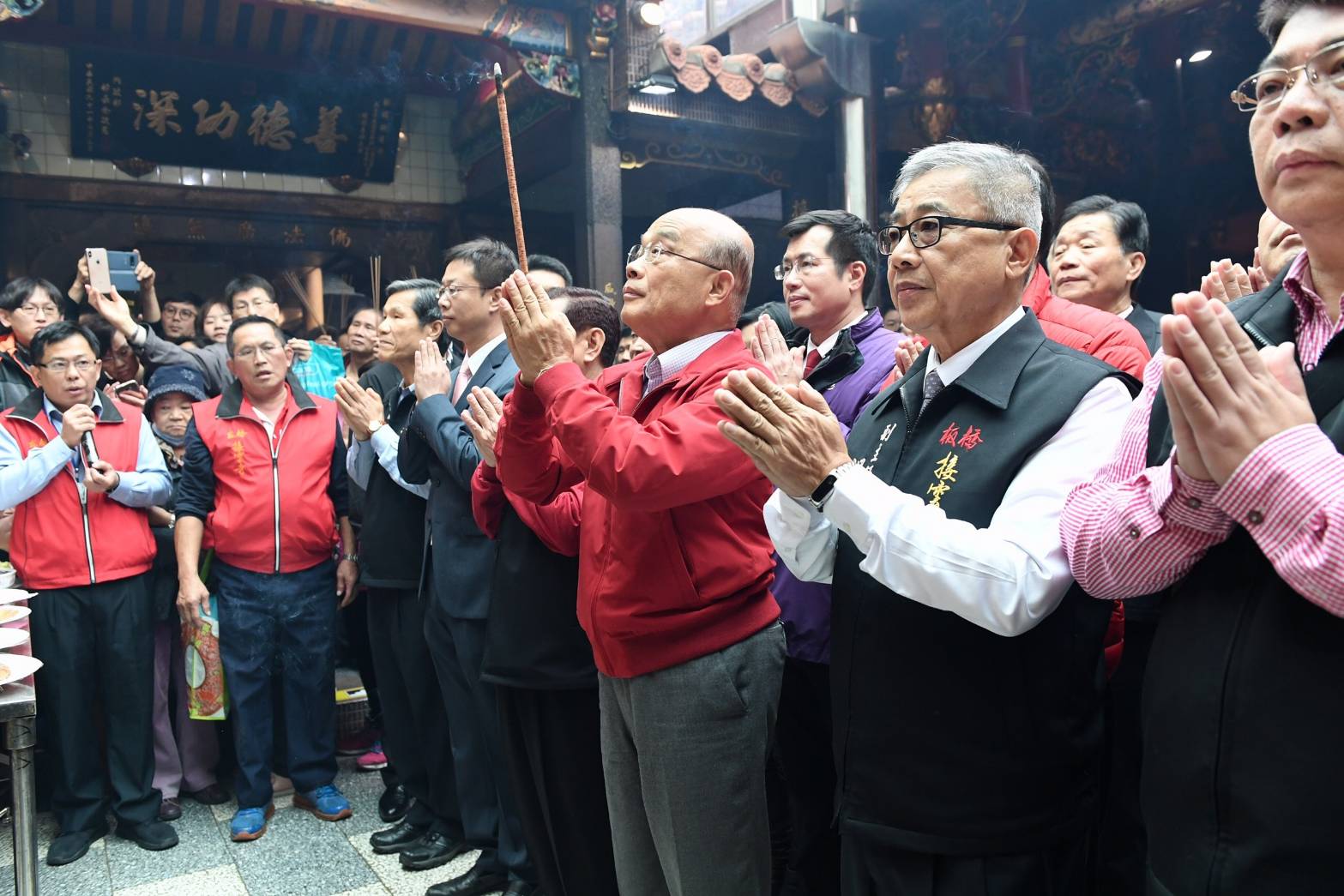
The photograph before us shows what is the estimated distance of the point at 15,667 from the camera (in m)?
2.54

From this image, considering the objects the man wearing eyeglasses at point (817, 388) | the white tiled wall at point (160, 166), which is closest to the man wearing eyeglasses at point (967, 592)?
the man wearing eyeglasses at point (817, 388)

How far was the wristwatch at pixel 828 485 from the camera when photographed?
5.15ft

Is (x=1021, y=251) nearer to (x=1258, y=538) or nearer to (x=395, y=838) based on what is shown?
(x=1258, y=538)

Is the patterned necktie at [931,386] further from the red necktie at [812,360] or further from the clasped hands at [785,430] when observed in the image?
the red necktie at [812,360]

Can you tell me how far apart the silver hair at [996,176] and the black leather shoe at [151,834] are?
3.66 meters

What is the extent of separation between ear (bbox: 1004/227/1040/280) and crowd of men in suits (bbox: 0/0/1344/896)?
11mm

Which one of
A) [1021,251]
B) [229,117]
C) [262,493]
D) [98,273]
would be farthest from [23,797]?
[229,117]

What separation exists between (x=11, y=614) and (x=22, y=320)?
7.23 feet

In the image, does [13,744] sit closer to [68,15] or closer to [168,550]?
[168,550]

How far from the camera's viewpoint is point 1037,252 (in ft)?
5.96

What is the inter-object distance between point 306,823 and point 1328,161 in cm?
403

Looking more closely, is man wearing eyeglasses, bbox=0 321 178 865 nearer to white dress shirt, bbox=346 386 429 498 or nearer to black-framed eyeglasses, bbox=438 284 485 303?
white dress shirt, bbox=346 386 429 498

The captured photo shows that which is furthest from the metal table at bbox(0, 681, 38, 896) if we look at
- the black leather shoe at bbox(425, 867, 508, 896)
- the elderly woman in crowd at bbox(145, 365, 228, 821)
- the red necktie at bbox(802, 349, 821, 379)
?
the red necktie at bbox(802, 349, 821, 379)

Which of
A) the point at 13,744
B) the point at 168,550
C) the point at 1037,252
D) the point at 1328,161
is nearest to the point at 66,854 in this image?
the point at 168,550
